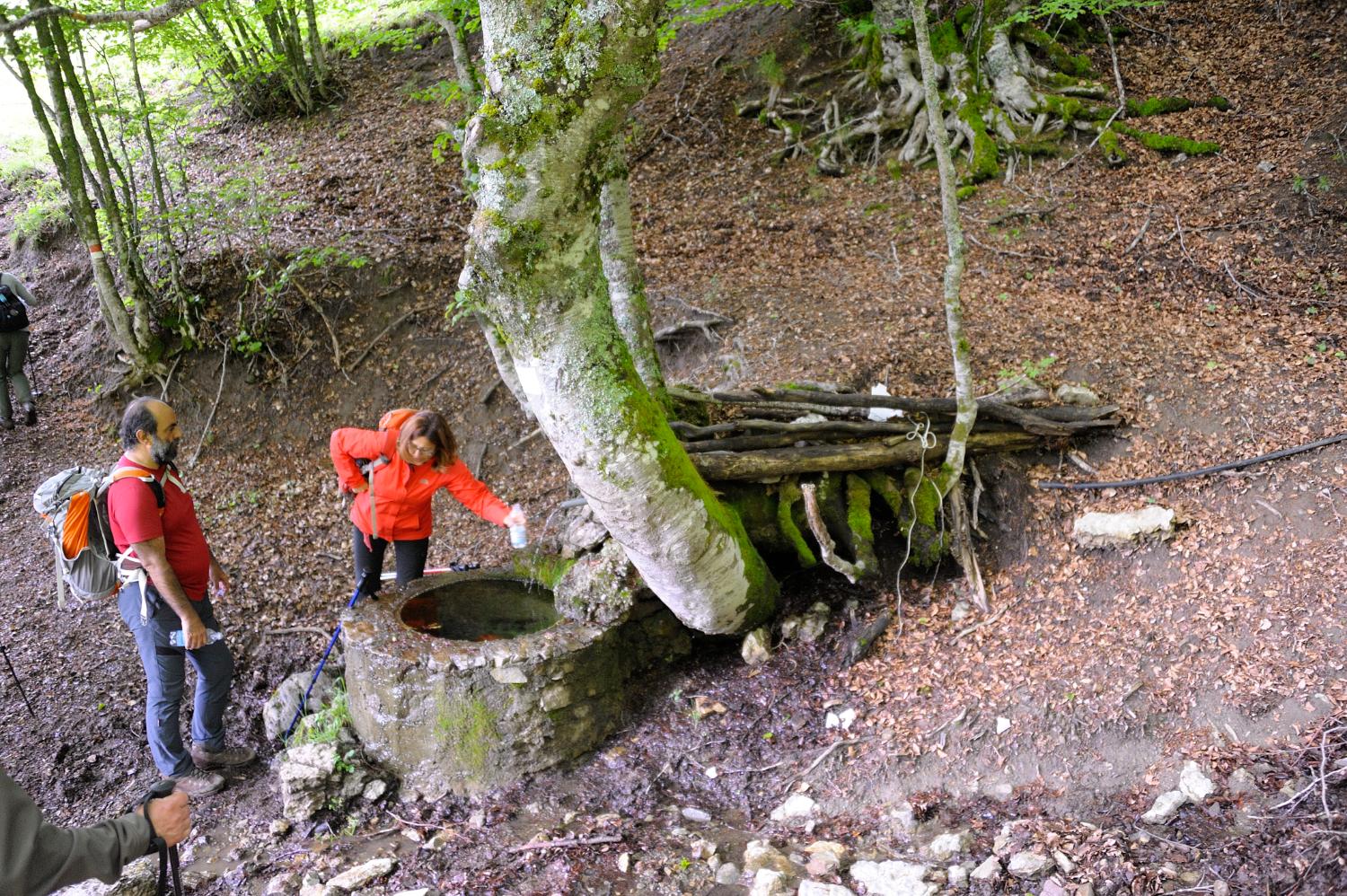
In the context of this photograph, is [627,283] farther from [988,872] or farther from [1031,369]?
[988,872]

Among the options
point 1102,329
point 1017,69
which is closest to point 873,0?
point 1017,69

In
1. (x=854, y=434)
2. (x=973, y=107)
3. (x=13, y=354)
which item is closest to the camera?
(x=854, y=434)

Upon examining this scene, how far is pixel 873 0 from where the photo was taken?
1041 centimetres

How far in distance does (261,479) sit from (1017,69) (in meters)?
9.72

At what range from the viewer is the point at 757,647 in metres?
5.21

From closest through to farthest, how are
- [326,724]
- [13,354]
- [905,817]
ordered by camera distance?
[905,817], [326,724], [13,354]

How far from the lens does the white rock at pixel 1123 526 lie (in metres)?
4.75

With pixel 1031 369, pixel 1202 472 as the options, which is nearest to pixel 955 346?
pixel 1031 369

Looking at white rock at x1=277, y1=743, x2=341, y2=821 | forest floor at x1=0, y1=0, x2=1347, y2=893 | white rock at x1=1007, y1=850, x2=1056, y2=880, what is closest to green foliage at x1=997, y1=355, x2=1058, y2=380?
forest floor at x1=0, y1=0, x2=1347, y2=893

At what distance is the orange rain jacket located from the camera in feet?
16.7

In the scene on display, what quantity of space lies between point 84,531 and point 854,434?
15.2 ft

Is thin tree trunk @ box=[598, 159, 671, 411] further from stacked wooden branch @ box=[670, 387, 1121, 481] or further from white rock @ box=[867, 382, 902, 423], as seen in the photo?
white rock @ box=[867, 382, 902, 423]

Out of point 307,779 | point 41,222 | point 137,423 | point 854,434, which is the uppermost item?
point 41,222

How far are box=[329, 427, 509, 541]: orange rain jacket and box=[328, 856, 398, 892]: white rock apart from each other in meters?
Result: 1.93
